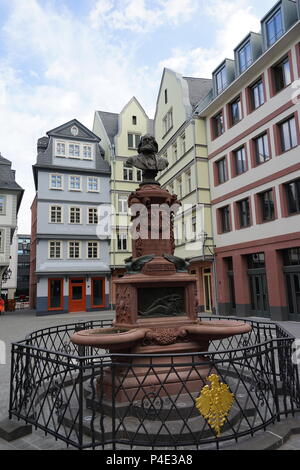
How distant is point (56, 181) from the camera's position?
30812 mm

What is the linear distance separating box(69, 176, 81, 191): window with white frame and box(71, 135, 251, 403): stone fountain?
79.6 feet

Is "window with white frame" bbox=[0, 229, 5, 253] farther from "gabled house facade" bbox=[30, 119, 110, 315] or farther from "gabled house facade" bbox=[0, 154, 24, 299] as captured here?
"gabled house facade" bbox=[30, 119, 110, 315]

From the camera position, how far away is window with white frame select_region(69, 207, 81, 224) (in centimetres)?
3103

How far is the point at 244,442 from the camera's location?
169 inches

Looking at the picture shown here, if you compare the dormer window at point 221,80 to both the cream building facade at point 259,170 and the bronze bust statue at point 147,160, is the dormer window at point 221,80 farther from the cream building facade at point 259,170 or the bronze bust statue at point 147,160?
the bronze bust statue at point 147,160

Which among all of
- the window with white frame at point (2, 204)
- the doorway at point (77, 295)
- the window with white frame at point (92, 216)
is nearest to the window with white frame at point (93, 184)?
the window with white frame at point (92, 216)

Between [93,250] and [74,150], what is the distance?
9.77 m

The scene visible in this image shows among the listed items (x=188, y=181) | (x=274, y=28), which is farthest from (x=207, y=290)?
(x=274, y=28)

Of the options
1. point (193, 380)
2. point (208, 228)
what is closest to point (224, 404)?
point (193, 380)

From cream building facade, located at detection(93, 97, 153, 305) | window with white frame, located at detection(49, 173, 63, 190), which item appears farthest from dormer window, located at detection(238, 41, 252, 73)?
window with white frame, located at detection(49, 173, 63, 190)

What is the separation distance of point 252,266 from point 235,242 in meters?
1.93

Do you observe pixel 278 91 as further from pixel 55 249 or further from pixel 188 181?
pixel 55 249

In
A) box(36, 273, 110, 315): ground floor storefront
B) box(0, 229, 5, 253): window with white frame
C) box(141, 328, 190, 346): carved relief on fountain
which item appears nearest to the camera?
box(141, 328, 190, 346): carved relief on fountain

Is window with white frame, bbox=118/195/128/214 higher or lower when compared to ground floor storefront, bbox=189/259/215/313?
higher
